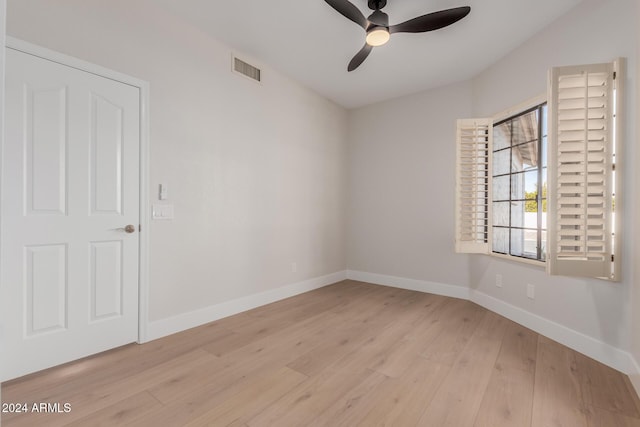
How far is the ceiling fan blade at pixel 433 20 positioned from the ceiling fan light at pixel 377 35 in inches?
3.8

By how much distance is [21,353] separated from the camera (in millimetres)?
2037

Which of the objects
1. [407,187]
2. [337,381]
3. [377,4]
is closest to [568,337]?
[337,381]

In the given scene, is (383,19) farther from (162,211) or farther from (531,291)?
(531,291)

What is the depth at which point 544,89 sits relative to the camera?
2852 mm

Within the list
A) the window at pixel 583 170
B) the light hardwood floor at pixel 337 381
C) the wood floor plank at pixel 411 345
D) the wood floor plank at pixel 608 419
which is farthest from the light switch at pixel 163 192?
the wood floor plank at pixel 608 419

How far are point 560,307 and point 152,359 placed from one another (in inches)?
133

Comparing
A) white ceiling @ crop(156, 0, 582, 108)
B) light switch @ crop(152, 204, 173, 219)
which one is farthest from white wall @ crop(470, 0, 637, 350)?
light switch @ crop(152, 204, 173, 219)

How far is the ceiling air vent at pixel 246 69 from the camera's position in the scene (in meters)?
3.32

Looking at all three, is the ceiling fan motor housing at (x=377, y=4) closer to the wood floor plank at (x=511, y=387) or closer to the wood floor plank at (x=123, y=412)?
the wood floor plank at (x=511, y=387)

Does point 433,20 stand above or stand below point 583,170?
above

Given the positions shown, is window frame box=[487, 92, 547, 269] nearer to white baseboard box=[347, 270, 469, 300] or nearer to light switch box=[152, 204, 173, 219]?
white baseboard box=[347, 270, 469, 300]

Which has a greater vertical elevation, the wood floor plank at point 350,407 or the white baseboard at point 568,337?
the white baseboard at point 568,337

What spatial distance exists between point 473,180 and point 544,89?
1067 mm

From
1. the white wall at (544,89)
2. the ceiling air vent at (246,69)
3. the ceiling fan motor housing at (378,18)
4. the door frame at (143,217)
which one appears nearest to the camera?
the white wall at (544,89)
